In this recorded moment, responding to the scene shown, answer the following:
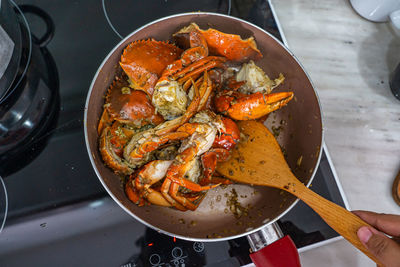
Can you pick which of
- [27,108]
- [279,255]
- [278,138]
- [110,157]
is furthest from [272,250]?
[27,108]

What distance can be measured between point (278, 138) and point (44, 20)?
105 cm

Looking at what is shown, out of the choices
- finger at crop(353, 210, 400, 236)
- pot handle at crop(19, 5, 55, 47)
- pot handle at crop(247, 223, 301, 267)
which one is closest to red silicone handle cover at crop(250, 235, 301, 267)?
pot handle at crop(247, 223, 301, 267)

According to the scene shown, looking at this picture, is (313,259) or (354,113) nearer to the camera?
(313,259)

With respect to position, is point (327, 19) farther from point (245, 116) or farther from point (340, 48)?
point (245, 116)

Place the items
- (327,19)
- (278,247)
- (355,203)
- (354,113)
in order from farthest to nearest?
(327,19), (354,113), (355,203), (278,247)

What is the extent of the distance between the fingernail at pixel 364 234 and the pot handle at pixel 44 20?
1.24m

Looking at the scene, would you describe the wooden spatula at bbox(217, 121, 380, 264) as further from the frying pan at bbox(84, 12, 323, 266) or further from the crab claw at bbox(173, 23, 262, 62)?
the crab claw at bbox(173, 23, 262, 62)

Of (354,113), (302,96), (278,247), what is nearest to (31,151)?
(278,247)

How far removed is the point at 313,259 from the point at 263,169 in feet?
1.24

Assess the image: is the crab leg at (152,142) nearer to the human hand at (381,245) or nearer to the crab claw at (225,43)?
the crab claw at (225,43)

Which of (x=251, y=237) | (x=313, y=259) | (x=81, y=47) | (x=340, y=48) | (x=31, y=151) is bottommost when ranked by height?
(x=313, y=259)

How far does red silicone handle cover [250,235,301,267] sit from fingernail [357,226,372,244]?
6.5 inches

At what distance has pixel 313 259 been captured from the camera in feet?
3.16

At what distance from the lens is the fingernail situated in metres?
0.68
